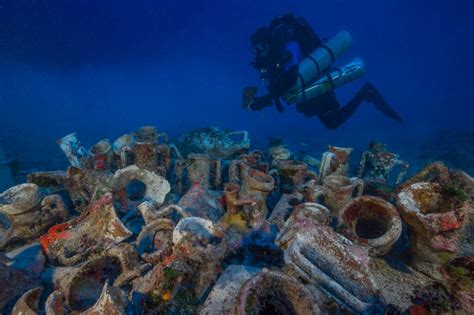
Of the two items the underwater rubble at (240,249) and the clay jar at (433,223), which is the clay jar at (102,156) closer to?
the underwater rubble at (240,249)

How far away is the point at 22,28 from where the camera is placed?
1930 centimetres

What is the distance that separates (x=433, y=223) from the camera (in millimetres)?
2186

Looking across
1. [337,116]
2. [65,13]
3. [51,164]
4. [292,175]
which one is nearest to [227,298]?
[292,175]

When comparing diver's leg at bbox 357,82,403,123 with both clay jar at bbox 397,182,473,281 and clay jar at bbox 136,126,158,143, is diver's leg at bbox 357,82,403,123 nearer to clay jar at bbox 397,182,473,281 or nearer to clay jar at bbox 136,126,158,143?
clay jar at bbox 397,182,473,281

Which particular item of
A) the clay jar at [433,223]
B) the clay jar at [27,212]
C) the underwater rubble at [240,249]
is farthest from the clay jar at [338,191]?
the clay jar at [27,212]

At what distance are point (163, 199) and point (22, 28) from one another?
25.0m

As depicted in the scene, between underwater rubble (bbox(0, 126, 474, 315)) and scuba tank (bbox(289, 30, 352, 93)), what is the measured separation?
5.08m

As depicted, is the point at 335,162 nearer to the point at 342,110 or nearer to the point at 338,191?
the point at 338,191

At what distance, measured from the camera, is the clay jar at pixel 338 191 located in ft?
10.3

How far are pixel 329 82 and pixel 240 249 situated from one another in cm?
758

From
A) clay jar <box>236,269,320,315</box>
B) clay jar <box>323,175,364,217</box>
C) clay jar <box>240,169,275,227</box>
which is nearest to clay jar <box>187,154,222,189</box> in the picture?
clay jar <box>240,169,275,227</box>

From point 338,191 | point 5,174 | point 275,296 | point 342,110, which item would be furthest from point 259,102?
point 5,174

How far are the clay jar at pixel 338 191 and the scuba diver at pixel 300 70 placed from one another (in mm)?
4791

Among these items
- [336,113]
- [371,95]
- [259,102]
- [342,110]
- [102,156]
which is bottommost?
[102,156]
